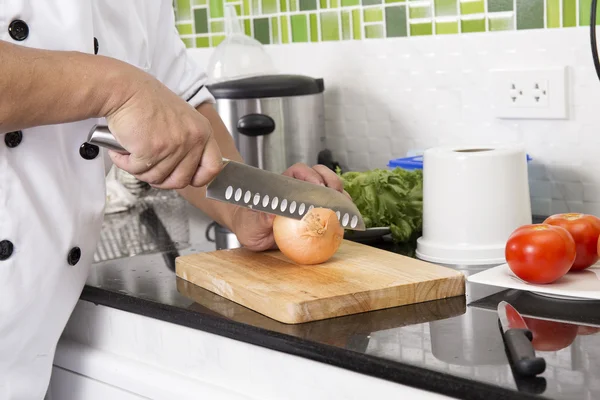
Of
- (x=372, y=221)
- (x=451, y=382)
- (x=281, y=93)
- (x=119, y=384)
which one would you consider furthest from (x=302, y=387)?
(x=281, y=93)

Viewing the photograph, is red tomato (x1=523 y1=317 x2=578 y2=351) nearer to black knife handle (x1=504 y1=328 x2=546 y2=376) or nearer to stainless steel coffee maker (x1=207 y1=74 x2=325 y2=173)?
black knife handle (x1=504 y1=328 x2=546 y2=376)

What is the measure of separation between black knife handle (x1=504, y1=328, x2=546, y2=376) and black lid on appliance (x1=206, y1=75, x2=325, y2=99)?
2.98ft

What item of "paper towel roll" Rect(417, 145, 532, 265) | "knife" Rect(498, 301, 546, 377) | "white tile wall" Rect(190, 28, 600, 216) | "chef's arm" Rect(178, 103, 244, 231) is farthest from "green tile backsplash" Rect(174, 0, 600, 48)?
"knife" Rect(498, 301, 546, 377)

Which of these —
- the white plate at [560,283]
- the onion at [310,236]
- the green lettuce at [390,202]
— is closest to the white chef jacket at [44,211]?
the onion at [310,236]

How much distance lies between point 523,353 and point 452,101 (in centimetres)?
87

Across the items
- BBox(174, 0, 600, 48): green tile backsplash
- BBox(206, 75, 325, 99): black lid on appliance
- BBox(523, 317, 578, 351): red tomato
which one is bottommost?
BBox(523, 317, 578, 351): red tomato

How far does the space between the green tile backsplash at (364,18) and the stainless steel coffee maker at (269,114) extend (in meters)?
0.14

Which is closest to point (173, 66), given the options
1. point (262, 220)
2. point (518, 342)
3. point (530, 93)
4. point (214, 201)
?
point (214, 201)

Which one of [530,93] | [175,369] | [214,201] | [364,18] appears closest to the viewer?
[175,369]

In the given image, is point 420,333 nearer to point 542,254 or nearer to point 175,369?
point 542,254

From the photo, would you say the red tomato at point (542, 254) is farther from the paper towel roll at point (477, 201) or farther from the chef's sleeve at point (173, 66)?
the chef's sleeve at point (173, 66)

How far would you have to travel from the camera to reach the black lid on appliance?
5.53 feet

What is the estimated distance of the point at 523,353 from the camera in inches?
31.7

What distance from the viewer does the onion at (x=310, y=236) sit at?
1164 mm
